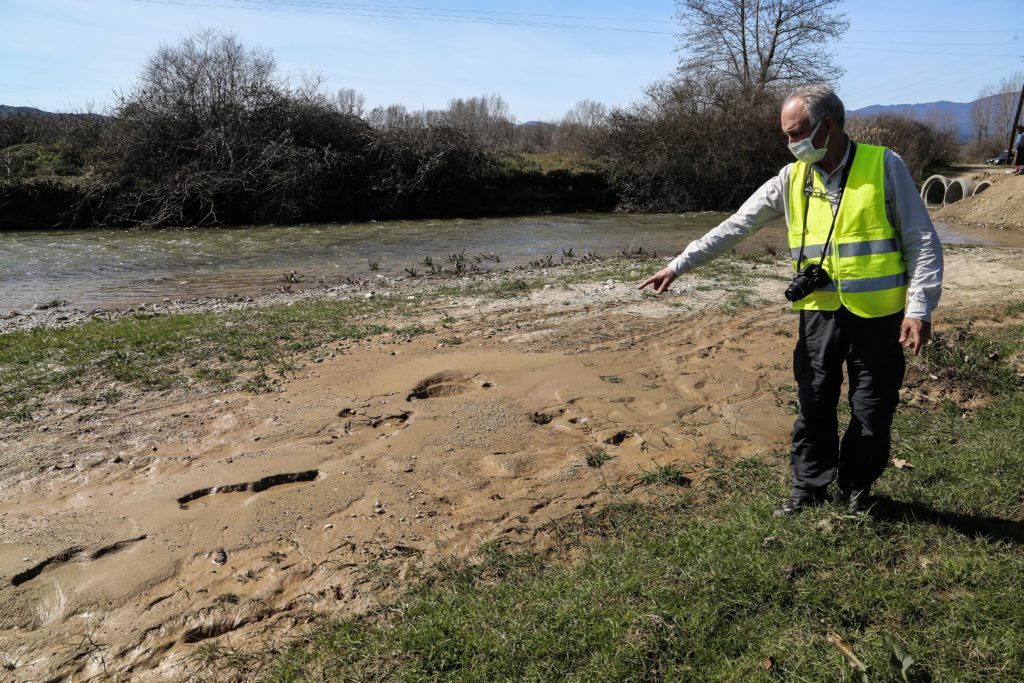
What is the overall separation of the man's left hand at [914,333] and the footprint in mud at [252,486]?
10.6ft

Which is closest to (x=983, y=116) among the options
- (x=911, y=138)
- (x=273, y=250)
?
(x=911, y=138)

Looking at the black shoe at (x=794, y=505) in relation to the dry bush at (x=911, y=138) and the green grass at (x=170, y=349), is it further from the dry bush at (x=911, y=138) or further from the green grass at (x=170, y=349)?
the dry bush at (x=911, y=138)

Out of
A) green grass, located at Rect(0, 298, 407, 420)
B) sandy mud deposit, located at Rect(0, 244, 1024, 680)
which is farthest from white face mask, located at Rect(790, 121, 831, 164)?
green grass, located at Rect(0, 298, 407, 420)

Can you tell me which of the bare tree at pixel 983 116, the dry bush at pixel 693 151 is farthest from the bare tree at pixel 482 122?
the bare tree at pixel 983 116

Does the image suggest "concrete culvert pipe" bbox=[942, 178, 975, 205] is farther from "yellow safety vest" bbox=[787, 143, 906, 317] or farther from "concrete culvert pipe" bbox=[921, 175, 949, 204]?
"yellow safety vest" bbox=[787, 143, 906, 317]

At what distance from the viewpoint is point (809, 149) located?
3.12 m

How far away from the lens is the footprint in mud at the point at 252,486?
4023 millimetres

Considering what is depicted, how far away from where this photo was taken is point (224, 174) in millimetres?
24531

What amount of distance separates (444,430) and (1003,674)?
10.8 ft

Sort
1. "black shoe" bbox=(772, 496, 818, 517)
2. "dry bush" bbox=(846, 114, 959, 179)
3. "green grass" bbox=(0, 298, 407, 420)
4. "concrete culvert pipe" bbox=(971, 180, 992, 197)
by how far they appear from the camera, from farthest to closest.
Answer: "dry bush" bbox=(846, 114, 959, 179) → "concrete culvert pipe" bbox=(971, 180, 992, 197) → "green grass" bbox=(0, 298, 407, 420) → "black shoe" bbox=(772, 496, 818, 517)

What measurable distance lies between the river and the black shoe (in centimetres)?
1024

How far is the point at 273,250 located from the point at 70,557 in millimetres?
15368

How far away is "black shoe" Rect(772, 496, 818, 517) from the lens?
355 cm

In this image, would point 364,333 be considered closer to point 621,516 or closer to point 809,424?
point 621,516
